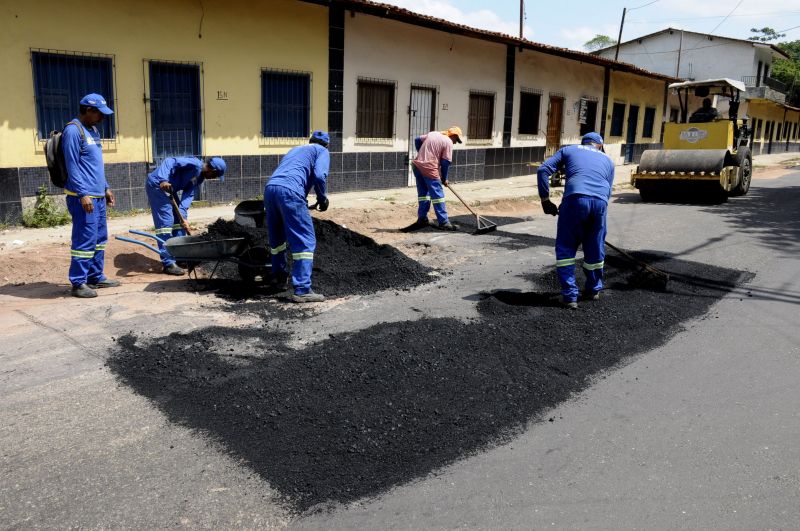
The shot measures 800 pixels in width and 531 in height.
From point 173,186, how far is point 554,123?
15771 mm

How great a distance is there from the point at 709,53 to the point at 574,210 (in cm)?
4046

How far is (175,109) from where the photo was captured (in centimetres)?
1053

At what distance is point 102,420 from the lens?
3.59m

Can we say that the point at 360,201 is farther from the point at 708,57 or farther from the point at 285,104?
the point at 708,57

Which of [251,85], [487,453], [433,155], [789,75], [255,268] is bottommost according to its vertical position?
[487,453]

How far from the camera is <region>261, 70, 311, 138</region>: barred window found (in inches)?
464

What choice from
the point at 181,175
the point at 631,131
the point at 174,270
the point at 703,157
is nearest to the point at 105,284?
the point at 174,270

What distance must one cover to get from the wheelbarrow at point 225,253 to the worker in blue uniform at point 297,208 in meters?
0.28

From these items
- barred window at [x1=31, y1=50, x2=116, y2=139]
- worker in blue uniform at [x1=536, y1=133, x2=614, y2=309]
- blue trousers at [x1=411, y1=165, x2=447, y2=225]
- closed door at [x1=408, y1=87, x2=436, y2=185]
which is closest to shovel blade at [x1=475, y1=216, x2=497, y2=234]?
blue trousers at [x1=411, y1=165, x2=447, y2=225]

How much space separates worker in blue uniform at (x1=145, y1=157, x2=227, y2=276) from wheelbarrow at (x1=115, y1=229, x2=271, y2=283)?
2.07 feet

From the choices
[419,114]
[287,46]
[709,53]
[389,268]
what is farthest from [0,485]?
[709,53]

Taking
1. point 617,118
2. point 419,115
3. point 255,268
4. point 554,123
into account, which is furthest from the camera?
point 617,118

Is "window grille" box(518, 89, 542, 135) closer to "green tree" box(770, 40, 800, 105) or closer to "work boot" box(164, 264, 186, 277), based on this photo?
"work boot" box(164, 264, 186, 277)

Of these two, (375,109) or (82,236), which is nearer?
(82,236)
